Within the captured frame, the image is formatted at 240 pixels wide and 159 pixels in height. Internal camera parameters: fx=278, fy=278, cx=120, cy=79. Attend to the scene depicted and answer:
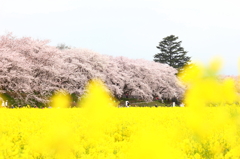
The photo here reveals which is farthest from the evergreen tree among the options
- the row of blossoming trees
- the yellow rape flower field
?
the yellow rape flower field

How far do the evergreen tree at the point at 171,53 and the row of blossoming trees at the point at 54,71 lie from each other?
50.3 ft

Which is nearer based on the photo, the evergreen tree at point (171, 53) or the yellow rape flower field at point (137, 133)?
the yellow rape flower field at point (137, 133)

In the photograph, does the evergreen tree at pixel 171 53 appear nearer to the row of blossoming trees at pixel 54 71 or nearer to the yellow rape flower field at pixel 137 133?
the row of blossoming trees at pixel 54 71

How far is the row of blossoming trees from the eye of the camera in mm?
22859

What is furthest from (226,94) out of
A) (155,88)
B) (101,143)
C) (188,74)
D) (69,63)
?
(155,88)

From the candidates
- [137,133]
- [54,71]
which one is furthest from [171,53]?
[137,133]

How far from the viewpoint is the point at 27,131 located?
6219mm

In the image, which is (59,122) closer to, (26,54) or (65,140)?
(65,140)

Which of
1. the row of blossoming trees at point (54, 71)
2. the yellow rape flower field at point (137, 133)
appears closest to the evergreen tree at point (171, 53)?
the row of blossoming trees at point (54, 71)

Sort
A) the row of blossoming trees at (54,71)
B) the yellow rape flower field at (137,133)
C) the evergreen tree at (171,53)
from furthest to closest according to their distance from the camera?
the evergreen tree at (171,53)
the row of blossoming trees at (54,71)
the yellow rape flower field at (137,133)

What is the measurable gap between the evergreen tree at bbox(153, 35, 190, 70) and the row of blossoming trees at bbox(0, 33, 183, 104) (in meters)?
15.3

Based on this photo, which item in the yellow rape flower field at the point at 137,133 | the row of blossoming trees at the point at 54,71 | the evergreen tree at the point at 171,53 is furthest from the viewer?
the evergreen tree at the point at 171,53

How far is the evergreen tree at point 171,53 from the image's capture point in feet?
175

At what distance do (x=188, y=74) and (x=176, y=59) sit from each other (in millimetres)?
→ 51863
